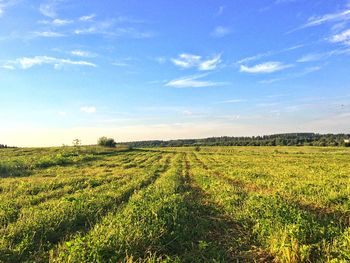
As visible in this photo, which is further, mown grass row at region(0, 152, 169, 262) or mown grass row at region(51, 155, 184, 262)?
mown grass row at region(0, 152, 169, 262)

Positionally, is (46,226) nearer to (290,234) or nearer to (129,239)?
(129,239)

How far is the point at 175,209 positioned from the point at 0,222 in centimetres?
541

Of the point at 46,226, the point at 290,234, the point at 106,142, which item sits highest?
the point at 106,142

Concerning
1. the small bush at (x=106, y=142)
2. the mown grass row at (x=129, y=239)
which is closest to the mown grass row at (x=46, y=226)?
the mown grass row at (x=129, y=239)

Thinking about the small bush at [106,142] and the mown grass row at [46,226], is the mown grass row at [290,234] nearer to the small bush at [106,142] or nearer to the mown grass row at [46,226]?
the mown grass row at [46,226]

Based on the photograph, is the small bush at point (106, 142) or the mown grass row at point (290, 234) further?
the small bush at point (106, 142)

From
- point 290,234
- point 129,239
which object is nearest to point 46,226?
point 129,239

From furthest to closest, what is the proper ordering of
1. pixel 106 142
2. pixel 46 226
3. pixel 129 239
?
pixel 106 142 < pixel 46 226 < pixel 129 239

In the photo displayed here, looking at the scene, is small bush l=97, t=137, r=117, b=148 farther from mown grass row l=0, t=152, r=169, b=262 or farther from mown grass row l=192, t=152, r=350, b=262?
mown grass row l=192, t=152, r=350, b=262

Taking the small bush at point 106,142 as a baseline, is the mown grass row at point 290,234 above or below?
below

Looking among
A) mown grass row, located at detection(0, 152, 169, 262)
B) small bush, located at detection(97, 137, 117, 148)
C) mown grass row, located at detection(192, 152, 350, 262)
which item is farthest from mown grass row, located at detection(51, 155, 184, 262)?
small bush, located at detection(97, 137, 117, 148)

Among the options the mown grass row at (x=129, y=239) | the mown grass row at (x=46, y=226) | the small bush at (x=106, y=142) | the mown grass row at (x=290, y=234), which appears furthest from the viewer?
the small bush at (x=106, y=142)

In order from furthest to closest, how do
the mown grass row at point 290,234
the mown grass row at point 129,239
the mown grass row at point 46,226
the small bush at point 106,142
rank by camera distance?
the small bush at point 106,142 → the mown grass row at point 46,226 → the mown grass row at point 290,234 → the mown grass row at point 129,239

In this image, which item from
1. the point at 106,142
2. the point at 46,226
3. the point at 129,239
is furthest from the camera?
the point at 106,142
